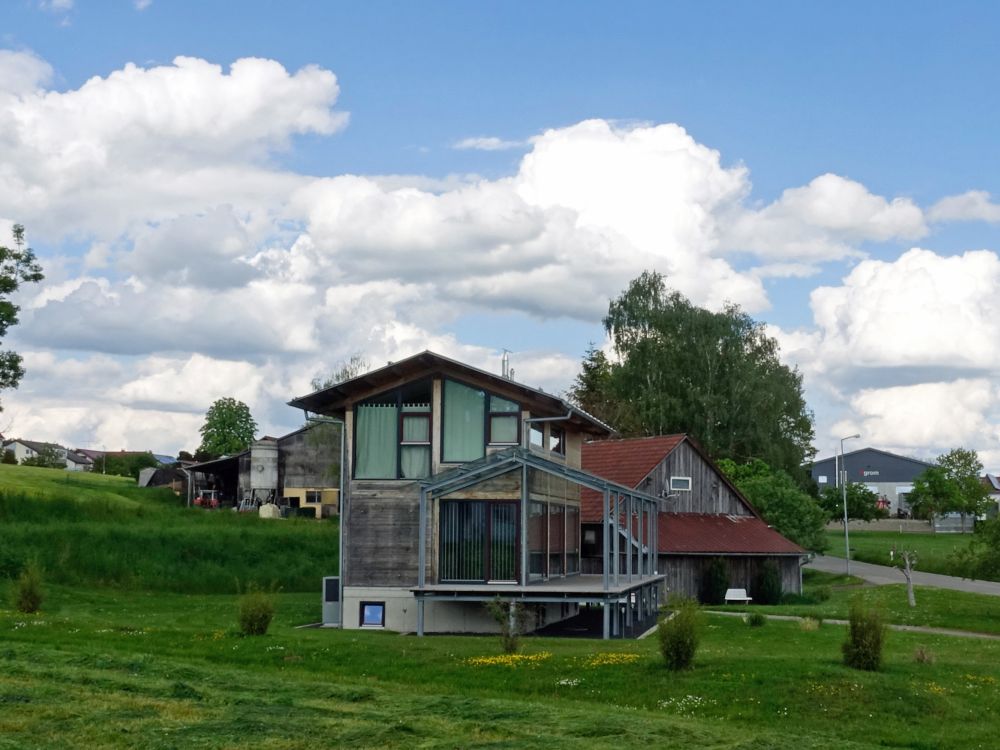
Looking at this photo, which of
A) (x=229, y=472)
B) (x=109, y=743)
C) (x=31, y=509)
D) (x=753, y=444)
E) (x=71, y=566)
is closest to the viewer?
(x=109, y=743)

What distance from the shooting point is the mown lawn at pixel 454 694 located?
15281mm

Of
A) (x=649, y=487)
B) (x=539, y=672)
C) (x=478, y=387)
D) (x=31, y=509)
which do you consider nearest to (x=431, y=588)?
(x=478, y=387)

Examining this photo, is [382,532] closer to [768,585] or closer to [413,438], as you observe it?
[413,438]

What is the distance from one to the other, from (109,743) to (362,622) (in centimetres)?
1810

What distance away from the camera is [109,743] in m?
14.3

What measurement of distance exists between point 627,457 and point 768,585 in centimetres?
782

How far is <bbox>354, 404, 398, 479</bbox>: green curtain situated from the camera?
106 ft

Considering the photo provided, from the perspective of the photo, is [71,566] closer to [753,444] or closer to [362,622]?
[362,622]

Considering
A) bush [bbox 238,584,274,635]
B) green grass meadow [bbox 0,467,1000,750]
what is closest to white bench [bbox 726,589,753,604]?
green grass meadow [bbox 0,467,1000,750]

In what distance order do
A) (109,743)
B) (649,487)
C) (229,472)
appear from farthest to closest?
(229,472), (649,487), (109,743)

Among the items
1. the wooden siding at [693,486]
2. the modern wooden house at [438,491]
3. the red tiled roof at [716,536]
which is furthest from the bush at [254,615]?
the wooden siding at [693,486]

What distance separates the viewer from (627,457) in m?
50.0

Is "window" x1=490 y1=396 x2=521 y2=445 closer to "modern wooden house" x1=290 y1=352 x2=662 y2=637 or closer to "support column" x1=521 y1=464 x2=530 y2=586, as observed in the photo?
"modern wooden house" x1=290 y1=352 x2=662 y2=637

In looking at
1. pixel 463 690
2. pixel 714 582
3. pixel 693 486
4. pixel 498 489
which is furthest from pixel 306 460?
pixel 463 690
